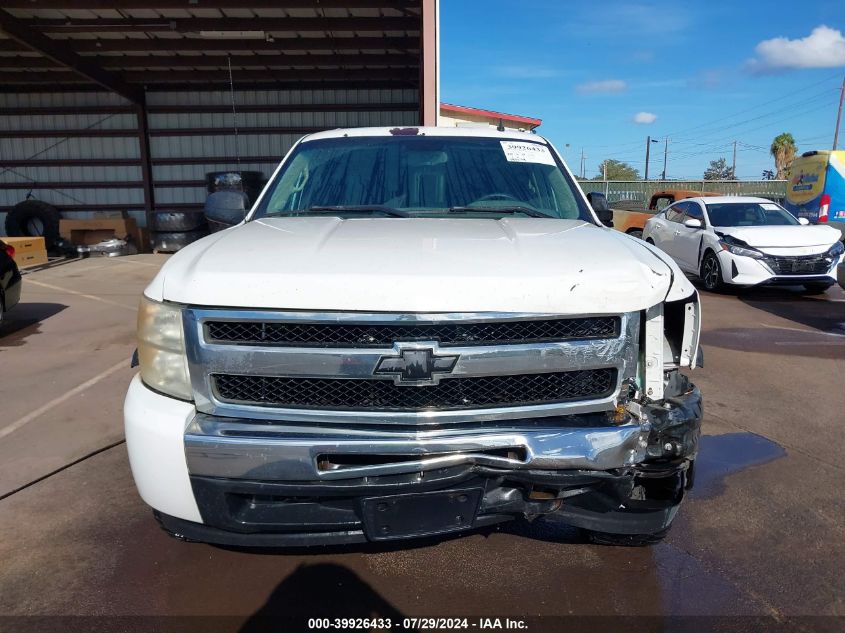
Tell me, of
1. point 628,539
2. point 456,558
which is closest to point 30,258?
point 456,558

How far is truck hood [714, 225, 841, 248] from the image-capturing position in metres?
9.23

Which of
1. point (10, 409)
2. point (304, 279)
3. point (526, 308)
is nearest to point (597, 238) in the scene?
point (526, 308)

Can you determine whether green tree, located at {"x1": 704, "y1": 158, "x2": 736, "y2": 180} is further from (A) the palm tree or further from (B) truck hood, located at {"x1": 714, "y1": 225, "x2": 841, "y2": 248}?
(B) truck hood, located at {"x1": 714, "y1": 225, "x2": 841, "y2": 248}

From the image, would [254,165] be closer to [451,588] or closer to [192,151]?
[192,151]

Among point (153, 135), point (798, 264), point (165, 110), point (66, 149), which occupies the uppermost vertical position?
point (165, 110)

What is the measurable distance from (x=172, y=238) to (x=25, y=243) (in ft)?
12.8

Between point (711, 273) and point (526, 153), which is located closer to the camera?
point (526, 153)

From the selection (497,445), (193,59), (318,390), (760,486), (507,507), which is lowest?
(760,486)

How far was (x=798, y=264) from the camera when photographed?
30.1 ft

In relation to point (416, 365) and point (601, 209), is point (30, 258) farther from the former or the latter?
point (416, 365)

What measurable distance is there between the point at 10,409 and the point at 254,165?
47.5 ft

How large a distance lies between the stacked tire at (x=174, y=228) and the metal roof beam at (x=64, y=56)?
152 inches

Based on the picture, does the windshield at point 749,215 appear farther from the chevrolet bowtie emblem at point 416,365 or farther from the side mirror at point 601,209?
the chevrolet bowtie emblem at point 416,365

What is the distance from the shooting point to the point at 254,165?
1812 cm
